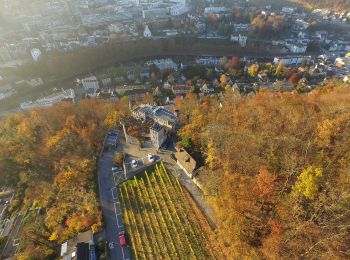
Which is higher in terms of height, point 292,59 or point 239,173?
point 239,173

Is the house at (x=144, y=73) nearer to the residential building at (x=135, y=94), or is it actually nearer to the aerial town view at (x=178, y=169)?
the aerial town view at (x=178, y=169)

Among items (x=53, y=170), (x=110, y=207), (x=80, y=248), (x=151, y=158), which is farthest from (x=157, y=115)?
(x=80, y=248)

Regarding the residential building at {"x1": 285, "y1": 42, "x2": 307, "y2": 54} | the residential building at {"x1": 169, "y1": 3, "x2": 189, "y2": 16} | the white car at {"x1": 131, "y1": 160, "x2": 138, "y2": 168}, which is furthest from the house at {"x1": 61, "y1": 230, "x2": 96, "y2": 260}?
the residential building at {"x1": 169, "y1": 3, "x2": 189, "y2": 16}

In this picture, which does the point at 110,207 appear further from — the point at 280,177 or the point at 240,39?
the point at 240,39

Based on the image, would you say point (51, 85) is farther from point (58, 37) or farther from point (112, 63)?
point (58, 37)

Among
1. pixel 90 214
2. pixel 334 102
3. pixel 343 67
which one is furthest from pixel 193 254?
pixel 343 67

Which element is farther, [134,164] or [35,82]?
[35,82]

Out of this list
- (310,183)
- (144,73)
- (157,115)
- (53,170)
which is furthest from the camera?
(144,73)
